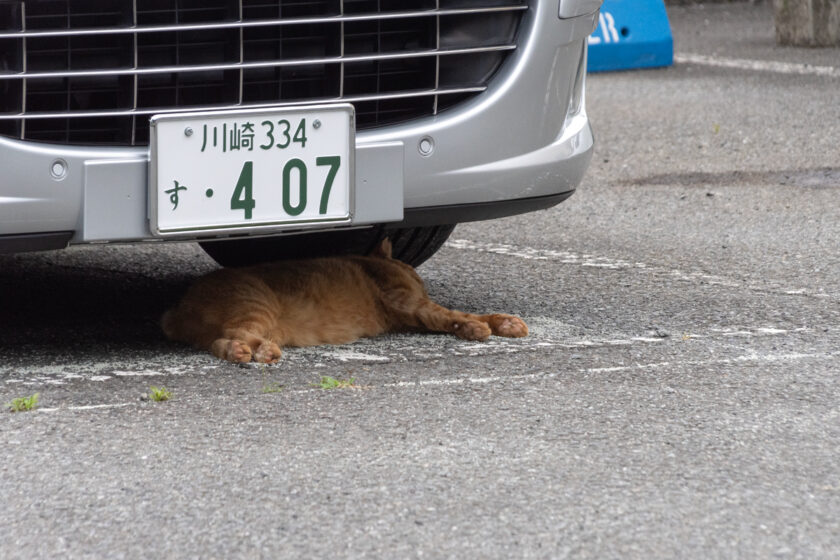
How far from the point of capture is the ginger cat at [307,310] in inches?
145

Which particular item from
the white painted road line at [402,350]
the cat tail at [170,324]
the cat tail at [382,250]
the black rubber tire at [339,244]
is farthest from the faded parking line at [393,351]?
the black rubber tire at [339,244]

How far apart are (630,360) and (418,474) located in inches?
40.6

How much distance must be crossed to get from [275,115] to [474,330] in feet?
2.76

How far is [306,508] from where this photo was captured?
2523 millimetres

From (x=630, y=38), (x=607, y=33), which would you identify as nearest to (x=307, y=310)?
(x=607, y=33)

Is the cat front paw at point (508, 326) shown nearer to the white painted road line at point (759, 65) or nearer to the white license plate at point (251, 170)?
the white license plate at point (251, 170)

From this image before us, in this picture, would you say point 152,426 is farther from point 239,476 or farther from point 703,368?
point 703,368

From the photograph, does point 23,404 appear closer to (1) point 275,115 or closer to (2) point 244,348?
(2) point 244,348

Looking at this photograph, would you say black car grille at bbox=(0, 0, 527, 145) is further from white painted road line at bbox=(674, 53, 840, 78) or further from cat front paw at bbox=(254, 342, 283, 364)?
white painted road line at bbox=(674, 53, 840, 78)

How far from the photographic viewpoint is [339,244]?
14.5 ft

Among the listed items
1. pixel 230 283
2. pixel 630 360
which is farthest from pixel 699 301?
pixel 230 283

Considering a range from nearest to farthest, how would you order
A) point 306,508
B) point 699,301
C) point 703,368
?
point 306,508
point 703,368
point 699,301

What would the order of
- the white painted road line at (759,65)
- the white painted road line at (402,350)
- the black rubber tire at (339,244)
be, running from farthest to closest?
1. the white painted road line at (759,65)
2. the black rubber tire at (339,244)
3. the white painted road line at (402,350)

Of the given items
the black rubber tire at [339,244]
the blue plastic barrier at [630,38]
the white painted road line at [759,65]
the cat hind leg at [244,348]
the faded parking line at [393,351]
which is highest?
the blue plastic barrier at [630,38]
